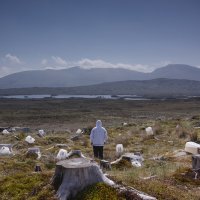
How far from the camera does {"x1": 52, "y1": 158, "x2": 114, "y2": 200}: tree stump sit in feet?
18.3

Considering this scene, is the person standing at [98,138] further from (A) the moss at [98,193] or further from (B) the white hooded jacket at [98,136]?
(A) the moss at [98,193]

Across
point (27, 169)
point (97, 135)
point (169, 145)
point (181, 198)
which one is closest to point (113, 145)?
point (169, 145)

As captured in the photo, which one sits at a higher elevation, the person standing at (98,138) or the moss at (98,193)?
the moss at (98,193)

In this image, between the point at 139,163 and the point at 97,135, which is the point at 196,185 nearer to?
the point at 139,163

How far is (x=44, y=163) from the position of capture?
14.0m

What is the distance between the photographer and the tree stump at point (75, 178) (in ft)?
18.3

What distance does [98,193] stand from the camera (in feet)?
17.8

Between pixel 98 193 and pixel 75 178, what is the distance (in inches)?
16.6

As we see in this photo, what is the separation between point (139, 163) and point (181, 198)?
662 centimetres


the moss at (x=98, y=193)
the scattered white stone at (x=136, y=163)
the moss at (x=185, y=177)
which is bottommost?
the scattered white stone at (x=136, y=163)

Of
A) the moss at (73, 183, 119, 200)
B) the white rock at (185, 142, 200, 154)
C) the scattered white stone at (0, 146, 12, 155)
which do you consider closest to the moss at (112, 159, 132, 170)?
the white rock at (185, 142, 200, 154)

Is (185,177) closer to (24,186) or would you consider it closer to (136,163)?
(24,186)

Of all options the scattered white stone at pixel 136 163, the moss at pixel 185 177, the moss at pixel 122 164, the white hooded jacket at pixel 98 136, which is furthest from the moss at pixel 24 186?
the white hooded jacket at pixel 98 136

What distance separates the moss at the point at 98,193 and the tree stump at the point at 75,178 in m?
0.11
